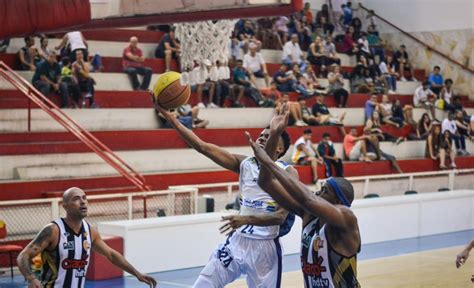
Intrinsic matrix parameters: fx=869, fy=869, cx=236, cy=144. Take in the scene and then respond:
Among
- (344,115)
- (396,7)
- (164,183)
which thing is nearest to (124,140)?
(164,183)

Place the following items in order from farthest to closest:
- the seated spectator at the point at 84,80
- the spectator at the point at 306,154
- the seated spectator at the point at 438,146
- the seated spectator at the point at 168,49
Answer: the seated spectator at the point at 438,146 → the seated spectator at the point at 168,49 → the spectator at the point at 306,154 → the seated spectator at the point at 84,80

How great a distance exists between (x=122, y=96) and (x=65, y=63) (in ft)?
4.48

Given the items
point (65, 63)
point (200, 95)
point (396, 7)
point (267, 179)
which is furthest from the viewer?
point (396, 7)

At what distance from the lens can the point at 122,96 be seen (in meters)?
17.9

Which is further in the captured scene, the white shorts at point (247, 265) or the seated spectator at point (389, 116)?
the seated spectator at point (389, 116)

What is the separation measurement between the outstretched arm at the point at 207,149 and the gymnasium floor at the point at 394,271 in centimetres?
435

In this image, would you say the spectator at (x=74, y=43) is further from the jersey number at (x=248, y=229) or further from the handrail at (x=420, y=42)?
the handrail at (x=420, y=42)

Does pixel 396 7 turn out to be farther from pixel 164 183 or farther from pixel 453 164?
pixel 164 183

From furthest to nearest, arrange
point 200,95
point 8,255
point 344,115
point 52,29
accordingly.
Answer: point 344,115 → point 200,95 → point 8,255 → point 52,29

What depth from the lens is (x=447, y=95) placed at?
24859 millimetres

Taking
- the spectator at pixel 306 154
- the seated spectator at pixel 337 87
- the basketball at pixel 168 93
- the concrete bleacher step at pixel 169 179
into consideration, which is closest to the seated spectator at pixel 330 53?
the seated spectator at pixel 337 87

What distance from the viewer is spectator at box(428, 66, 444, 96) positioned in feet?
83.1

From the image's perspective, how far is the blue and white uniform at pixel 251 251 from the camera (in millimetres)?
7289

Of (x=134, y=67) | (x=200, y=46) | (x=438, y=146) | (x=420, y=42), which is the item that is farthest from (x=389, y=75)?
(x=200, y=46)
